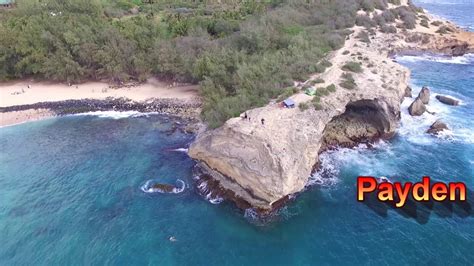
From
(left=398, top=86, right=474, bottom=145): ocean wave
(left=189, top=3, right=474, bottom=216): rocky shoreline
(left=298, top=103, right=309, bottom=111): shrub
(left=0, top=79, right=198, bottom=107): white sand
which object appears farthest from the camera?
(left=0, top=79, right=198, bottom=107): white sand

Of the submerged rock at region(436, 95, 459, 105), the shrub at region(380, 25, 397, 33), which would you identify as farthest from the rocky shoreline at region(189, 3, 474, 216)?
the shrub at region(380, 25, 397, 33)

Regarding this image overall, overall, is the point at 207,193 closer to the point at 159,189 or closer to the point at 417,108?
the point at 159,189

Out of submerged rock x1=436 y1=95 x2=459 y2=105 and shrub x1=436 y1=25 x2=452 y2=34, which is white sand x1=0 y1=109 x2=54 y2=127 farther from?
shrub x1=436 y1=25 x2=452 y2=34

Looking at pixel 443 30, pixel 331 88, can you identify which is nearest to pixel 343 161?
pixel 331 88

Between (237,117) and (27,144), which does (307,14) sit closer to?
(237,117)

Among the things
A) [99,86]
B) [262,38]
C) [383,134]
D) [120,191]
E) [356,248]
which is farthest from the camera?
[99,86]

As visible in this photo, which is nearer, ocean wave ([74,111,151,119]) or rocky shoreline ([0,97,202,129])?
ocean wave ([74,111,151,119])

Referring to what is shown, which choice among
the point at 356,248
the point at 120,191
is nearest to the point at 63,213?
the point at 120,191
